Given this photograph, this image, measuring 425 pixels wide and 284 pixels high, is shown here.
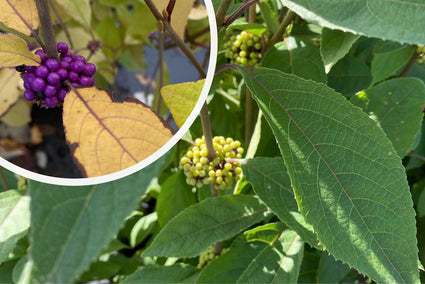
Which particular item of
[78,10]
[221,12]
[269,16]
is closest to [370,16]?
[221,12]

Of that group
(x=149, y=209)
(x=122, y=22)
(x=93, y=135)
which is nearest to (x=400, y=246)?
(x=93, y=135)

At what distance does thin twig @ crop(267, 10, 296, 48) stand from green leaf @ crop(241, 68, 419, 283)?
125 mm

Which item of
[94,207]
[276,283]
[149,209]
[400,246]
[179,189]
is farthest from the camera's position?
[149,209]

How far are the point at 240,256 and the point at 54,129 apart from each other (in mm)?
259

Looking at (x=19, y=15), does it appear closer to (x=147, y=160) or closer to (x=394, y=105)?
(x=147, y=160)

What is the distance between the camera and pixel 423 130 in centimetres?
70

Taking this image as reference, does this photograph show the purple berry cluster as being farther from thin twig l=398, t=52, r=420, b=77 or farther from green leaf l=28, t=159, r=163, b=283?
thin twig l=398, t=52, r=420, b=77

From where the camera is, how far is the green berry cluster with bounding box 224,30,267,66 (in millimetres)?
555

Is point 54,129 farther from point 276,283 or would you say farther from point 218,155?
point 276,283

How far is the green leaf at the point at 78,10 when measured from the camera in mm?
608

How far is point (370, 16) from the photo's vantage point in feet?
1.09

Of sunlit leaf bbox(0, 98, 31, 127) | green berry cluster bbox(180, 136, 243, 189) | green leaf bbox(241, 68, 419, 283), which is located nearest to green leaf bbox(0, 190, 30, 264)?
sunlit leaf bbox(0, 98, 31, 127)

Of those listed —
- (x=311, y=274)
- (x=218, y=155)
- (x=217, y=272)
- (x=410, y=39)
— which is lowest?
(x=311, y=274)

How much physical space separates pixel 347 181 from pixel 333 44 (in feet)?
0.48
